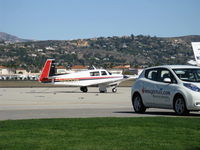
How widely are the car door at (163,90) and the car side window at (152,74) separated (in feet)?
0.50

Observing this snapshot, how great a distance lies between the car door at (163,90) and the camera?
61.9ft

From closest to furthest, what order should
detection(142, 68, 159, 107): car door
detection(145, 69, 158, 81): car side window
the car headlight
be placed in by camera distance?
the car headlight → detection(142, 68, 159, 107): car door → detection(145, 69, 158, 81): car side window

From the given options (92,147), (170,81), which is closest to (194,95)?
(170,81)

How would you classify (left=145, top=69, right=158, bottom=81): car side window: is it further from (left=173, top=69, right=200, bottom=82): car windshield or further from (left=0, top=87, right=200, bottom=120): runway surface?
(left=0, top=87, right=200, bottom=120): runway surface

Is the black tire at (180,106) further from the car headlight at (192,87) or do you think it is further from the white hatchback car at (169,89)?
the car headlight at (192,87)

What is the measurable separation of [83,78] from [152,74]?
32627 millimetres

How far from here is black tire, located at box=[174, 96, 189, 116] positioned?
59.7ft

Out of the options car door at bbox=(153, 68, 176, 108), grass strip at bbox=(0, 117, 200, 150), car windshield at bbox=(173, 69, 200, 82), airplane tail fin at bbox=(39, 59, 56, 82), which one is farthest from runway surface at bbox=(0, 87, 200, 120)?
airplane tail fin at bbox=(39, 59, 56, 82)

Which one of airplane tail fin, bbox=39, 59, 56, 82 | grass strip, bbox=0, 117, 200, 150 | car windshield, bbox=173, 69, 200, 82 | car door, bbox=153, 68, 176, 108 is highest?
airplane tail fin, bbox=39, 59, 56, 82

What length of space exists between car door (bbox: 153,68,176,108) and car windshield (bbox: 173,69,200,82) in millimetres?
255

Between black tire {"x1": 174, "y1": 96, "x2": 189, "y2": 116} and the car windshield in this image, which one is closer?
black tire {"x1": 174, "y1": 96, "x2": 189, "y2": 116}

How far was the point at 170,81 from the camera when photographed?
1889 centimetres

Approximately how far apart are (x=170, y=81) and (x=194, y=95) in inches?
47.3

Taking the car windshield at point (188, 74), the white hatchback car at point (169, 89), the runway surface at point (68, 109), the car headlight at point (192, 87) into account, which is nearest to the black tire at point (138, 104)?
the white hatchback car at point (169, 89)
